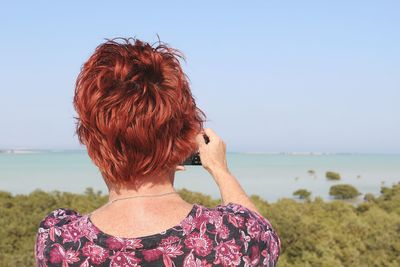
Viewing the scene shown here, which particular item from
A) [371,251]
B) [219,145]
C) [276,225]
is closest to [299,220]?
[276,225]

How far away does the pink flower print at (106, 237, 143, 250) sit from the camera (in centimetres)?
178

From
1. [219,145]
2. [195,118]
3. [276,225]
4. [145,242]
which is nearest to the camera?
[145,242]

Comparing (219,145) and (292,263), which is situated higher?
(219,145)

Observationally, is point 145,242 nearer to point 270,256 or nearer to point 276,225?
point 270,256

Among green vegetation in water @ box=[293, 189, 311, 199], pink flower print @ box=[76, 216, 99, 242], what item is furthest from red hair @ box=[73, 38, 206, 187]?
green vegetation in water @ box=[293, 189, 311, 199]

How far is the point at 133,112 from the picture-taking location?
1.78 metres

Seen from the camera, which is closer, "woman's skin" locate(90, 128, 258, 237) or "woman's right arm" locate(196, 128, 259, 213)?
"woman's skin" locate(90, 128, 258, 237)

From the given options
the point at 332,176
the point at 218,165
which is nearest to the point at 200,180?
the point at 218,165

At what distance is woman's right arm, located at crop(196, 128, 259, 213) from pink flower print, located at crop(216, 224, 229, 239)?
0.59 feet

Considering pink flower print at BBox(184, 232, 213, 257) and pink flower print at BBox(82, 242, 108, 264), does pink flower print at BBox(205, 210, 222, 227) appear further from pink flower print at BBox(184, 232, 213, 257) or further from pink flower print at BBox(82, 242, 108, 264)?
pink flower print at BBox(82, 242, 108, 264)

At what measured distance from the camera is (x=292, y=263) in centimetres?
761

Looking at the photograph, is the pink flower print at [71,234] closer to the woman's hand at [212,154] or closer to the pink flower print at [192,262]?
the pink flower print at [192,262]

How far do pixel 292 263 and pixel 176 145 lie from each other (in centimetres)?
613

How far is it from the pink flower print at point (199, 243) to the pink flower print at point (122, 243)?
0.15 meters
